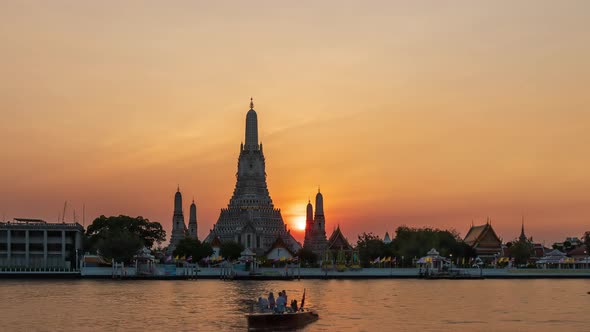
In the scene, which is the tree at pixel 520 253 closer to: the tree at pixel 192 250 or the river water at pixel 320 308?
the tree at pixel 192 250

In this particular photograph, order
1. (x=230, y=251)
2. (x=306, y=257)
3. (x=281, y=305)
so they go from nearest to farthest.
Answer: (x=281, y=305) < (x=230, y=251) < (x=306, y=257)

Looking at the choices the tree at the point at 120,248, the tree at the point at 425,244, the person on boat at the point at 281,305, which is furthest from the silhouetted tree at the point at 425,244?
the person on boat at the point at 281,305

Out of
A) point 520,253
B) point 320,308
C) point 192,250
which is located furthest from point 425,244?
point 320,308

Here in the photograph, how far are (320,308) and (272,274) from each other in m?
64.9

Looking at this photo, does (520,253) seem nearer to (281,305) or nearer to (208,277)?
(208,277)

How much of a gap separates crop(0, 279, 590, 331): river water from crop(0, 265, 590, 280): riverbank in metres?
26.8

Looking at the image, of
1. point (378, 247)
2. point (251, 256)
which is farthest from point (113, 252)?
point (378, 247)

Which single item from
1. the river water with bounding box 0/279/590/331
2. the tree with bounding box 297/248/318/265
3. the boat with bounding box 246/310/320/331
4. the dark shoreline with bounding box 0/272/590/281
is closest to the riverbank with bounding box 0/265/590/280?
the dark shoreline with bounding box 0/272/590/281

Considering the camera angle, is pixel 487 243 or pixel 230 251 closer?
pixel 230 251

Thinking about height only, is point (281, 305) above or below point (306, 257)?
below

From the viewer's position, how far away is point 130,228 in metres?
170

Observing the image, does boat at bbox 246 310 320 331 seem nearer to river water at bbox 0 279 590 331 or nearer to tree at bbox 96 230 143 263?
river water at bbox 0 279 590 331

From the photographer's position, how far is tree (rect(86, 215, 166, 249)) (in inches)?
6586

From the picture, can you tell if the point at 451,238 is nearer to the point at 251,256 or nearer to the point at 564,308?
the point at 251,256
